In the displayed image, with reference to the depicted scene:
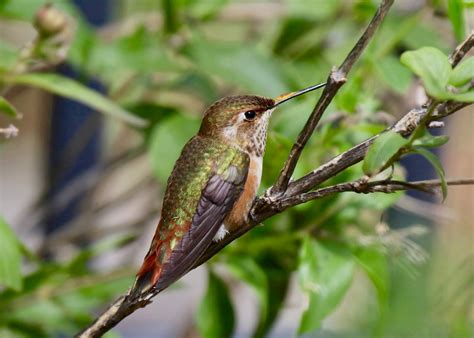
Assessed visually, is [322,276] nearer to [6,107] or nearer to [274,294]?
[274,294]

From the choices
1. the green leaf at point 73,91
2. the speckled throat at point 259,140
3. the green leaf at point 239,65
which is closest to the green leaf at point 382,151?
the speckled throat at point 259,140

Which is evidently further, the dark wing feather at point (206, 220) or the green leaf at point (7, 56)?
the green leaf at point (7, 56)

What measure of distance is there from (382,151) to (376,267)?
531mm

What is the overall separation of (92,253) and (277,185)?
0.60m

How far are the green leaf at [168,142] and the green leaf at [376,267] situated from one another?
30cm

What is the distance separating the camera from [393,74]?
128 centimetres

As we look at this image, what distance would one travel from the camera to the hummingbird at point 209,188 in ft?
2.81

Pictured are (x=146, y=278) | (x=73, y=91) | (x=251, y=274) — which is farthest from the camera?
(x=251, y=274)

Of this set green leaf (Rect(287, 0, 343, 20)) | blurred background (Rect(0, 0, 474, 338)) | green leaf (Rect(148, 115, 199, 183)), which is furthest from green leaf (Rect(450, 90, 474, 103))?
green leaf (Rect(287, 0, 343, 20))

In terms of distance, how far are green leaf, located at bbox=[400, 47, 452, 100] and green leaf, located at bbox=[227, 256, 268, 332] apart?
561mm

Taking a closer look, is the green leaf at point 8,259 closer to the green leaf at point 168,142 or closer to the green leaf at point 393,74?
the green leaf at point 168,142

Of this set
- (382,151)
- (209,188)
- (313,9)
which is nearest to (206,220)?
(209,188)

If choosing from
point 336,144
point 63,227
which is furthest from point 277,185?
point 63,227

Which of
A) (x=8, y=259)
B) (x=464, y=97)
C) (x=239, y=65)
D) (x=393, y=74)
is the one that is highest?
(x=239, y=65)
